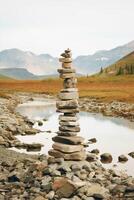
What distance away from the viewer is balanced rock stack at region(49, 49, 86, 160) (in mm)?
24750

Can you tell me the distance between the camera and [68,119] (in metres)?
25.1

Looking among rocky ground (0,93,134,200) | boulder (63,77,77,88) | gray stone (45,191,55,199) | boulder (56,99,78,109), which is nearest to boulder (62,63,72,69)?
boulder (63,77,77,88)

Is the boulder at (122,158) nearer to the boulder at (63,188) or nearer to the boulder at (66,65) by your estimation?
the boulder at (66,65)

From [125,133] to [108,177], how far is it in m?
27.8

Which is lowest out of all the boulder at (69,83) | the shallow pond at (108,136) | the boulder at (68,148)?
the shallow pond at (108,136)

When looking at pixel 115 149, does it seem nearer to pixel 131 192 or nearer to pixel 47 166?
pixel 47 166

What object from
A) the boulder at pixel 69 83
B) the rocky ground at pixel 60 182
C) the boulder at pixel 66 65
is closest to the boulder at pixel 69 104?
the boulder at pixel 69 83

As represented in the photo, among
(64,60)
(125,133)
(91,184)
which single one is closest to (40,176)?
(91,184)

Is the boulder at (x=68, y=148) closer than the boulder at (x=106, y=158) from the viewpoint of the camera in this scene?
Yes

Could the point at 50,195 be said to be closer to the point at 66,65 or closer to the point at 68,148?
the point at 68,148

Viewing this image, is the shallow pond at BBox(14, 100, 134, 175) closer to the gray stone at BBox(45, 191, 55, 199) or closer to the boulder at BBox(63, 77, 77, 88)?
the boulder at BBox(63, 77, 77, 88)

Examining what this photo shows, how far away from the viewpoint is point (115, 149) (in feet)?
128

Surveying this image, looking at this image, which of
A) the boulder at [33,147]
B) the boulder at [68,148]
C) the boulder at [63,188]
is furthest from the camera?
the boulder at [33,147]

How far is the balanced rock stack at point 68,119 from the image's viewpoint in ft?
81.2
